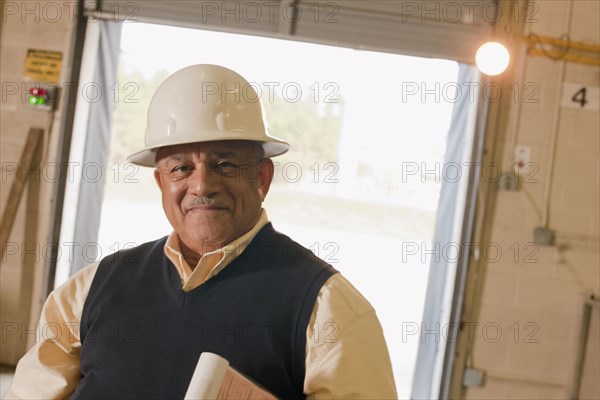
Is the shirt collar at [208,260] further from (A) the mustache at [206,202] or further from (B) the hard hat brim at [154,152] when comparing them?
(B) the hard hat brim at [154,152]

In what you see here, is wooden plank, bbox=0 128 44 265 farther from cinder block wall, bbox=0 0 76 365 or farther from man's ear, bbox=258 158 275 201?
man's ear, bbox=258 158 275 201

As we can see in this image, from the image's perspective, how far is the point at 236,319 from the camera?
1.40 m

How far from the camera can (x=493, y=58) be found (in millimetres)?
3498

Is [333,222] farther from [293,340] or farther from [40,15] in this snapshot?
[293,340]

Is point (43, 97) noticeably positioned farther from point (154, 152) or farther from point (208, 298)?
point (208, 298)

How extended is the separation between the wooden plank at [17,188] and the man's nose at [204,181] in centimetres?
269

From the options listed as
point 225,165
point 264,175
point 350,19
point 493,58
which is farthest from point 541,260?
point 225,165

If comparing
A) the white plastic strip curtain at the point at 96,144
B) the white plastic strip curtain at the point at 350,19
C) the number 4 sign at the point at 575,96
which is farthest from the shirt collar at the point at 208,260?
the number 4 sign at the point at 575,96

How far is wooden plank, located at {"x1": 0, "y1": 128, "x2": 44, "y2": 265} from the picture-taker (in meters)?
3.84

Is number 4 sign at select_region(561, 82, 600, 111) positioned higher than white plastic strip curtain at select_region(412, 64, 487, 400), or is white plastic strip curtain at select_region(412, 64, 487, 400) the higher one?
number 4 sign at select_region(561, 82, 600, 111)

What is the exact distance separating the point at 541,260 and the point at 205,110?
288cm

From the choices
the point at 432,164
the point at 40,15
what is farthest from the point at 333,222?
the point at 40,15

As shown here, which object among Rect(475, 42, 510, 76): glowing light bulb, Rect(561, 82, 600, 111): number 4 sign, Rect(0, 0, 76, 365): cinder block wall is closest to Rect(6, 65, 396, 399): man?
Rect(475, 42, 510, 76): glowing light bulb

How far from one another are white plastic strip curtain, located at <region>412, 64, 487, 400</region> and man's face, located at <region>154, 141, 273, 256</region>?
2.51 meters
